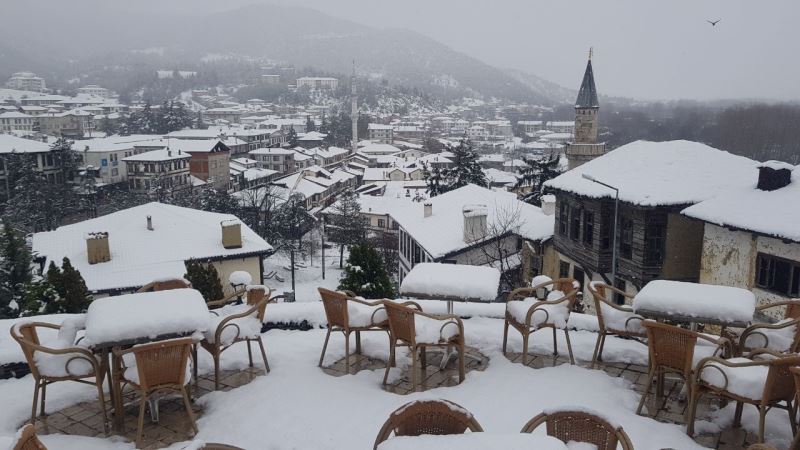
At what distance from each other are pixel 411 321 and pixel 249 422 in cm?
151

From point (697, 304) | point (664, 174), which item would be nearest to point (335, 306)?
point (697, 304)

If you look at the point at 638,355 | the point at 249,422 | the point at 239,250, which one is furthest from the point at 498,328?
the point at 239,250

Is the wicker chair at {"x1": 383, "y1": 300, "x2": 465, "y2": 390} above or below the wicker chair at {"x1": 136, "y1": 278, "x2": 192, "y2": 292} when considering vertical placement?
below

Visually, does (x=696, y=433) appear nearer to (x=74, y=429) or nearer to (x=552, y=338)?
(x=552, y=338)

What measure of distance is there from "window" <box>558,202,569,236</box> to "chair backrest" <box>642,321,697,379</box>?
17337 millimetres

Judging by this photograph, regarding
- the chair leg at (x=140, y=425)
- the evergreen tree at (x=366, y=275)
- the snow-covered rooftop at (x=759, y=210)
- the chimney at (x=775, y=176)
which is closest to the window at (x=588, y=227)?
the snow-covered rooftop at (x=759, y=210)

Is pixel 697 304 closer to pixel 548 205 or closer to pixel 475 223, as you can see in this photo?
pixel 475 223

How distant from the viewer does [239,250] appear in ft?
71.2

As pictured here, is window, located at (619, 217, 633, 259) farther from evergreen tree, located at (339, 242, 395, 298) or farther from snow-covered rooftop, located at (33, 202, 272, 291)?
snow-covered rooftop, located at (33, 202, 272, 291)

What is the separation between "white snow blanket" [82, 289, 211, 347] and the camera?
4250 millimetres

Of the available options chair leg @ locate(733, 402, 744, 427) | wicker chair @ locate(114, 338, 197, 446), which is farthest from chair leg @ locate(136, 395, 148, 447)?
chair leg @ locate(733, 402, 744, 427)

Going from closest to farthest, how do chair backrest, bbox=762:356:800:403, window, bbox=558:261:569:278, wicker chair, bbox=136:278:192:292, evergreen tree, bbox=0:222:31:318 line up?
chair backrest, bbox=762:356:800:403
wicker chair, bbox=136:278:192:292
evergreen tree, bbox=0:222:31:318
window, bbox=558:261:569:278

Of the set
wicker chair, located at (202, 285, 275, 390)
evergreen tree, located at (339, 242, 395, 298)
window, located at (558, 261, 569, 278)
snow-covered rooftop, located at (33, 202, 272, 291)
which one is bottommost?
window, located at (558, 261, 569, 278)

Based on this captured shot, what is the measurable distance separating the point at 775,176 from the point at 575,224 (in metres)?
7.18
